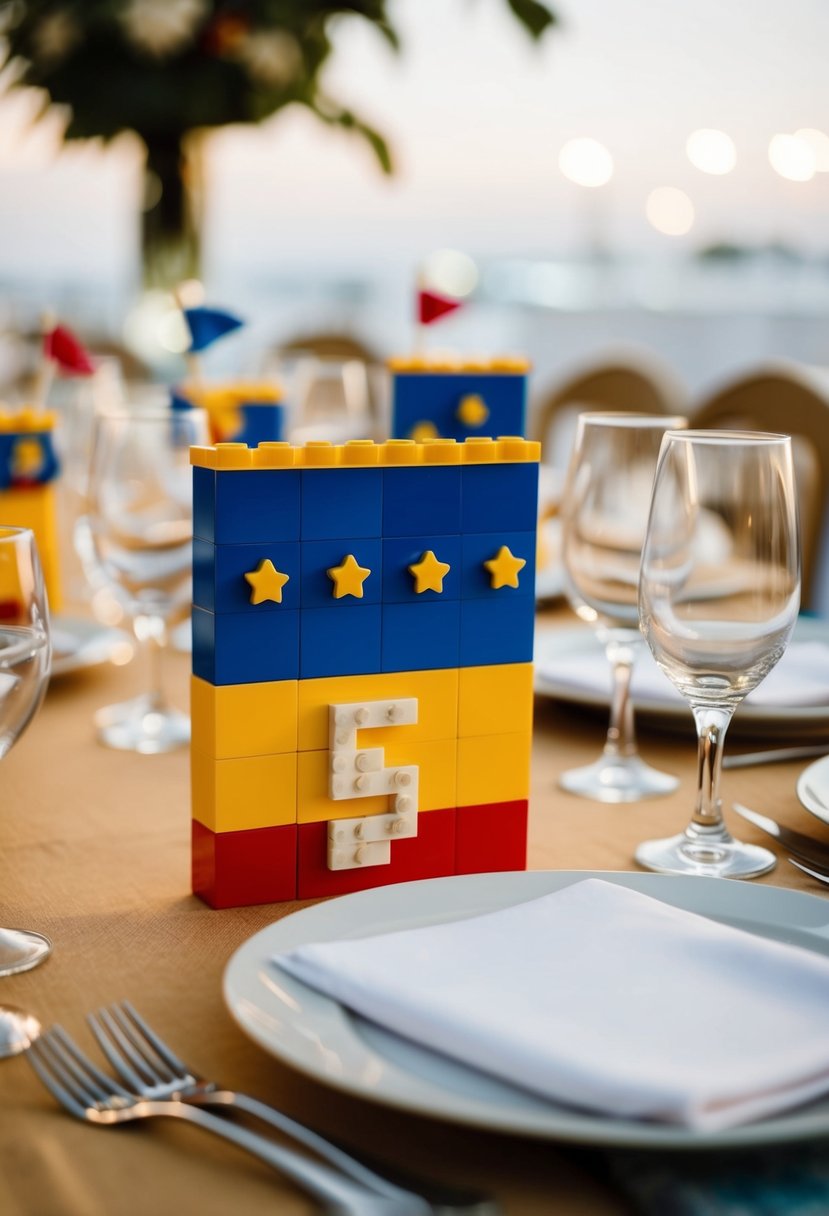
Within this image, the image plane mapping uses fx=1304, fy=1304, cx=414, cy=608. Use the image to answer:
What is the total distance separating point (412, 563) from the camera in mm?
602

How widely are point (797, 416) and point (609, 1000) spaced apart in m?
1.45

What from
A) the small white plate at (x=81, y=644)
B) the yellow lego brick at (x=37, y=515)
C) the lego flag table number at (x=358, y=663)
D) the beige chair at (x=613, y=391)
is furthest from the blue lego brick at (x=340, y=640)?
the beige chair at (x=613, y=391)

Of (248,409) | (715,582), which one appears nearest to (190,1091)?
(715,582)

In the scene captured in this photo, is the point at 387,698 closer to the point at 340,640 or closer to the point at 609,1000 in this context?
the point at 340,640

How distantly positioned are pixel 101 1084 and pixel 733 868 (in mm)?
333

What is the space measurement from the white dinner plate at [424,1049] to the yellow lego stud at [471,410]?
80 cm

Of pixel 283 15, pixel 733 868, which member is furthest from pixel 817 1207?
pixel 283 15

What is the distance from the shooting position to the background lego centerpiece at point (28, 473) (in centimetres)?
105

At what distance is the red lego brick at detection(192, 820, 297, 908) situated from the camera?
57 cm

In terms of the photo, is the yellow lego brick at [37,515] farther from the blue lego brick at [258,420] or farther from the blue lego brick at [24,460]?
the blue lego brick at [258,420]

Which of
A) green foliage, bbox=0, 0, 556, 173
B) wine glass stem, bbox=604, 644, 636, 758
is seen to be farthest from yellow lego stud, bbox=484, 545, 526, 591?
green foliage, bbox=0, 0, 556, 173

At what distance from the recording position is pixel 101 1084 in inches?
16.5

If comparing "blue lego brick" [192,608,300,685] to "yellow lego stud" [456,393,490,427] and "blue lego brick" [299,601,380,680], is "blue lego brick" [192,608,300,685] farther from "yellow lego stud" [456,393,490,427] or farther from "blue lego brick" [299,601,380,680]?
"yellow lego stud" [456,393,490,427]

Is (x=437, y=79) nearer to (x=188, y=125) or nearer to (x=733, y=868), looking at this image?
(x=188, y=125)
